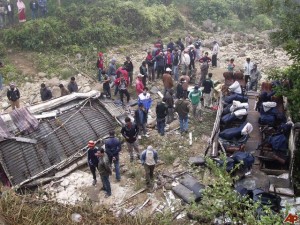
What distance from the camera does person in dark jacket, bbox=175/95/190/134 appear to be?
42.5ft

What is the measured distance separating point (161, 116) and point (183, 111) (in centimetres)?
76

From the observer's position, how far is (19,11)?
21.5 m

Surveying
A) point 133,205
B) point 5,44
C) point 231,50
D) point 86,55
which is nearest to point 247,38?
point 231,50

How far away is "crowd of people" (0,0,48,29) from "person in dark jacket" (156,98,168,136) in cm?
1245

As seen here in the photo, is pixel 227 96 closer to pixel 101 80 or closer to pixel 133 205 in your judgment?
pixel 133 205

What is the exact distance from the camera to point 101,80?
17922 mm

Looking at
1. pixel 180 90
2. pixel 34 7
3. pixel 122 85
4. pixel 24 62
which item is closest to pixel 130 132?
pixel 180 90

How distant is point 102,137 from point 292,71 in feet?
21.2

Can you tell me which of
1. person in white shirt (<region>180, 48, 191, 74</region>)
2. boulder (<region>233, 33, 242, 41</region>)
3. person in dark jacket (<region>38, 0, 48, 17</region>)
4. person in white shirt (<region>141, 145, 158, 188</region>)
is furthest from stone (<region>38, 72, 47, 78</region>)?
boulder (<region>233, 33, 242, 41</region>)

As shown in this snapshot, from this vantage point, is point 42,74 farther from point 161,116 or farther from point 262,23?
point 262,23

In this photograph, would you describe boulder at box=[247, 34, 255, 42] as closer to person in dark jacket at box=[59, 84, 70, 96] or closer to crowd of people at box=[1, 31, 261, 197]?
crowd of people at box=[1, 31, 261, 197]

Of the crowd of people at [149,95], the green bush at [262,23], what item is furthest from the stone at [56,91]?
the green bush at [262,23]

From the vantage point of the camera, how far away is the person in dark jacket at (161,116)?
12984 mm

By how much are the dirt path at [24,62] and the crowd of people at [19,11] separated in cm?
243
